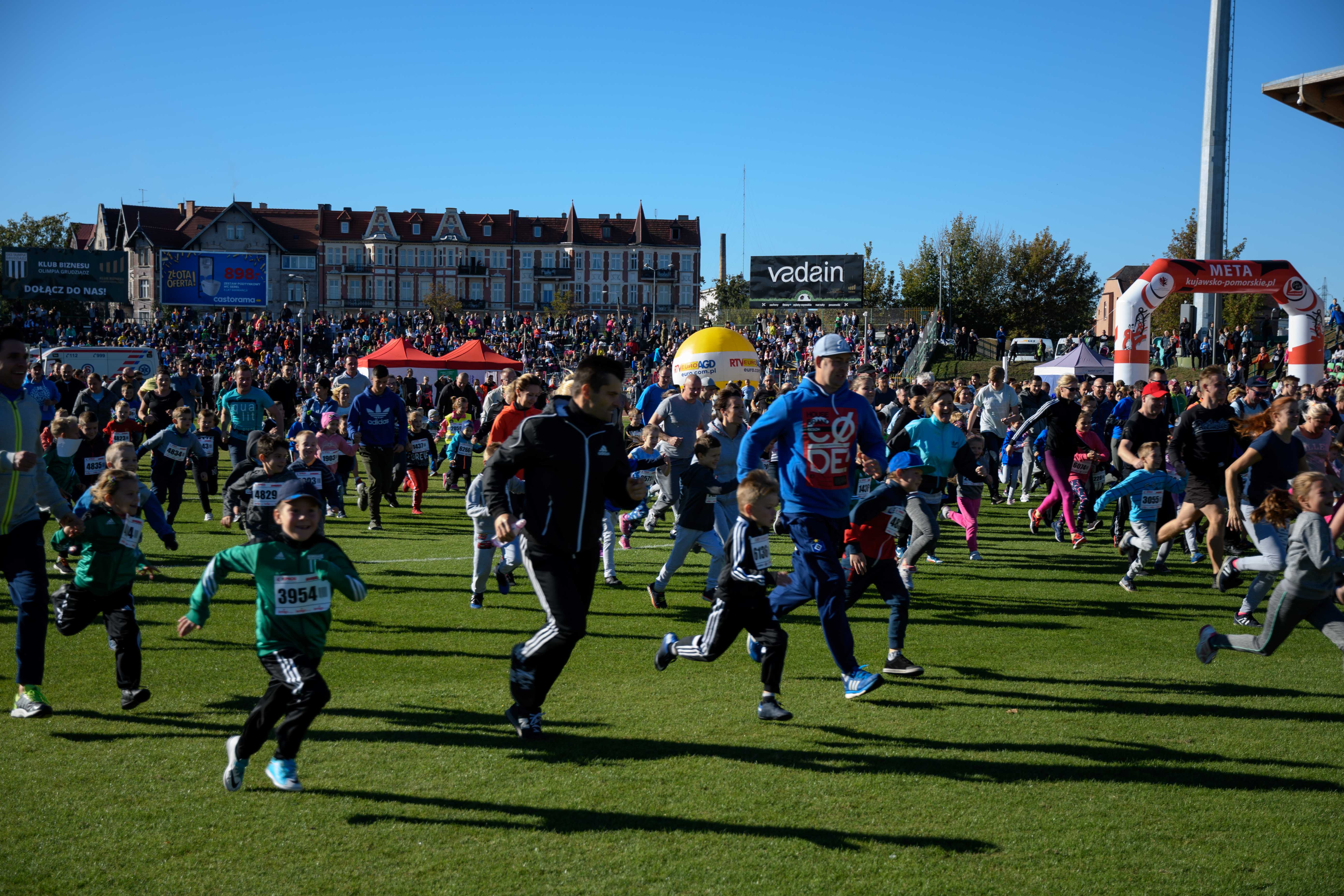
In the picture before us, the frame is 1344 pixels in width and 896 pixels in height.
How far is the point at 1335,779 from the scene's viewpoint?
5043mm

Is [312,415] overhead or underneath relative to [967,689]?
overhead

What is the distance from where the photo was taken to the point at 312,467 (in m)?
9.05

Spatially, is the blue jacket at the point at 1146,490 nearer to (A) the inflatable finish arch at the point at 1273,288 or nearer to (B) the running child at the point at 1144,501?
(B) the running child at the point at 1144,501

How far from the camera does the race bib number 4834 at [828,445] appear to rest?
6.36 m

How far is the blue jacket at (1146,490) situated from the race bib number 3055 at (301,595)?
7592mm

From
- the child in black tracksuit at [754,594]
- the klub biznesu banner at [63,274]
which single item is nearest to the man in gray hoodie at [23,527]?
the child in black tracksuit at [754,594]

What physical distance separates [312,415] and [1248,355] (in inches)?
1173

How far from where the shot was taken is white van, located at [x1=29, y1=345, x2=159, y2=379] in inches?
1526

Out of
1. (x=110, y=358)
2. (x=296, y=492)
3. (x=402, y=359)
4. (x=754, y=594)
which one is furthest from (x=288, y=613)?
(x=110, y=358)

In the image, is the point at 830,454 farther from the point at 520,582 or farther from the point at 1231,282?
the point at 1231,282

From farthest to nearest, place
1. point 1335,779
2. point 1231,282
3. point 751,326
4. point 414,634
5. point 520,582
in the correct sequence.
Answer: point 751,326 < point 1231,282 < point 520,582 < point 414,634 < point 1335,779

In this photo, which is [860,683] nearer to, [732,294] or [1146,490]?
[1146,490]

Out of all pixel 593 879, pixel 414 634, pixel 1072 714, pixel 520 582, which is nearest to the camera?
pixel 593 879

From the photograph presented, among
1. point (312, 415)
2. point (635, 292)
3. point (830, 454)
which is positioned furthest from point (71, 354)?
point (635, 292)
